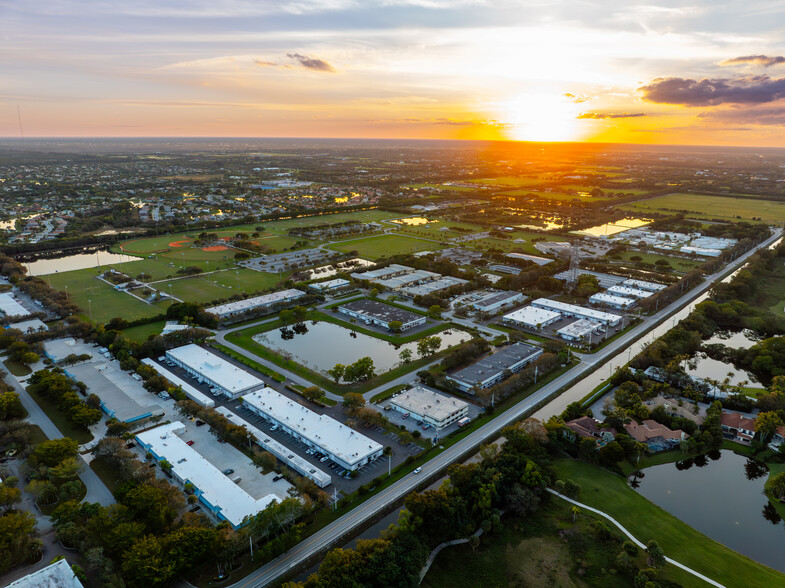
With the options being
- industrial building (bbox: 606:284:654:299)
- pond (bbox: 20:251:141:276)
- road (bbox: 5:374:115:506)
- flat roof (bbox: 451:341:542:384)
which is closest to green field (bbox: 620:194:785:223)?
industrial building (bbox: 606:284:654:299)

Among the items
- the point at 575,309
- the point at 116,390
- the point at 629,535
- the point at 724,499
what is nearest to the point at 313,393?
the point at 116,390

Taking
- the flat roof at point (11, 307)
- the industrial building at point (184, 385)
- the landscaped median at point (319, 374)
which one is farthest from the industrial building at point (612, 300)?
the flat roof at point (11, 307)

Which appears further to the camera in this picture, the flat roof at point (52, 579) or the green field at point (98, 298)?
the green field at point (98, 298)

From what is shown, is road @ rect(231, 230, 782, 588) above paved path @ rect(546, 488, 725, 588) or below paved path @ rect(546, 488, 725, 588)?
above

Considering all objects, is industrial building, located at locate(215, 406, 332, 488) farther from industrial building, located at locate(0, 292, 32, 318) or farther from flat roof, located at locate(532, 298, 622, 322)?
flat roof, located at locate(532, 298, 622, 322)

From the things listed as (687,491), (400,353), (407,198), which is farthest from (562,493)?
(407,198)

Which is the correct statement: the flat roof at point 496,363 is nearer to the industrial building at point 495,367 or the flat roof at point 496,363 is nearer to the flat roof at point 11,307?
the industrial building at point 495,367

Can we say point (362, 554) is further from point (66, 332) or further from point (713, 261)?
point (713, 261)
